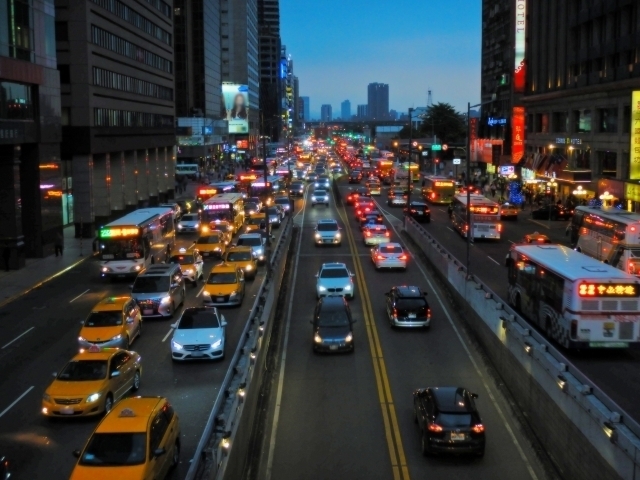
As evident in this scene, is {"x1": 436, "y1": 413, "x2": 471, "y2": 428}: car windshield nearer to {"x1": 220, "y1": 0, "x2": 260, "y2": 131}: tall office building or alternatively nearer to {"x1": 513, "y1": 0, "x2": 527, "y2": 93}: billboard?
{"x1": 513, "y1": 0, "x2": 527, "y2": 93}: billboard

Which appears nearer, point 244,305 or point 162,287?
point 162,287

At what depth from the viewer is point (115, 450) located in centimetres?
1361

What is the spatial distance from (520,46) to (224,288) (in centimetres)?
6759

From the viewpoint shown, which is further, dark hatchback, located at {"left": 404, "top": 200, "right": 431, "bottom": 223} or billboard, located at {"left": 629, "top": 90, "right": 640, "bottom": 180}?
dark hatchback, located at {"left": 404, "top": 200, "right": 431, "bottom": 223}

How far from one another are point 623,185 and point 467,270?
30195 millimetres

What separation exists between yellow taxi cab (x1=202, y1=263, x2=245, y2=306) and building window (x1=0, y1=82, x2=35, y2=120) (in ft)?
53.9

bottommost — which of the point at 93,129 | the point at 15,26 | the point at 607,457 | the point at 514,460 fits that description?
the point at 514,460

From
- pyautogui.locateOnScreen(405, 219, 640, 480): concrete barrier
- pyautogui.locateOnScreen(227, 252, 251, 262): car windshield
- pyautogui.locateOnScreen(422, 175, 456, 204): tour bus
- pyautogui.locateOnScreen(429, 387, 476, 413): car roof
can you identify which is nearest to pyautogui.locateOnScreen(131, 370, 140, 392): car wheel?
pyautogui.locateOnScreen(429, 387, 476, 413): car roof

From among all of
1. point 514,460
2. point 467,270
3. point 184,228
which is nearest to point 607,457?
point 514,460

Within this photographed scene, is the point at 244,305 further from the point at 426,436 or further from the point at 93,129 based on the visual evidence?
Answer: the point at 93,129

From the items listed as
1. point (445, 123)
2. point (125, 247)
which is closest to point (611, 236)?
point (125, 247)

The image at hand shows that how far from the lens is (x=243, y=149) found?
173m

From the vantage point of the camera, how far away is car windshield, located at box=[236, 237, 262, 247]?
42.0 metres

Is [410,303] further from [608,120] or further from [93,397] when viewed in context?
[608,120]
